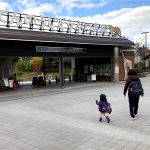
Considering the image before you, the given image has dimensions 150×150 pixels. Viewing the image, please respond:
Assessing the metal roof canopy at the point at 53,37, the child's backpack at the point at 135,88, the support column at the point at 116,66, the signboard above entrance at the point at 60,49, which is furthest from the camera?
the support column at the point at 116,66

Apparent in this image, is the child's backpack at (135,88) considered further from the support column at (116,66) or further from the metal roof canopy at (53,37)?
the support column at (116,66)

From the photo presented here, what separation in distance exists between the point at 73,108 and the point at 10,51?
8.30 metres

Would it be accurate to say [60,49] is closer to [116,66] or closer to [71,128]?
[116,66]

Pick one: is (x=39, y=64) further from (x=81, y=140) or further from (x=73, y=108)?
(x=81, y=140)

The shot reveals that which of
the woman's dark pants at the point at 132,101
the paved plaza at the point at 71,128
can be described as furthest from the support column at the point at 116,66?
the woman's dark pants at the point at 132,101

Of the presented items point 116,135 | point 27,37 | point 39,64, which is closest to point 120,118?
point 116,135

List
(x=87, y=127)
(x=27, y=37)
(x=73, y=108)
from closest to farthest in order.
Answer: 1. (x=87, y=127)
2. (x=73, y=108)
3. (x=27, y=37)

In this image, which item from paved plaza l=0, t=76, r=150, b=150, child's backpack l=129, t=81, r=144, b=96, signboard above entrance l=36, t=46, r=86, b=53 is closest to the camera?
paved plaza l=0, t=76, r=150, b=150

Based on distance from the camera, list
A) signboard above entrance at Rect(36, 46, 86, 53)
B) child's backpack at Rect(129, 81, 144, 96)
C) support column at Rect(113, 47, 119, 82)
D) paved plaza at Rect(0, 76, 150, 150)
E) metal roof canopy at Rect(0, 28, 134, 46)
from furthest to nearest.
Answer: support column at Rect(113, 47, 119, 82) < signboard above entrance at Rect(36, 46, 86, 53) < metal roof canopy at Rect(0, 28, 134, 46) < child's backpack at Rect(129, 81, 144, 96) < paved plaza at Rect(0, 76, 150, 150)

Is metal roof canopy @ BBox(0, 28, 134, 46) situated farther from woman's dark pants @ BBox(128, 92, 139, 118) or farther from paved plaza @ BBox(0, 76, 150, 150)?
woman's dark pants @ BBox(128, 92, 139, 118)

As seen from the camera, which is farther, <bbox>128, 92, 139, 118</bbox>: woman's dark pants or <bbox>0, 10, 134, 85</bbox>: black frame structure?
<bbox>0, 10, 134, 85</bbox>: black frame structure

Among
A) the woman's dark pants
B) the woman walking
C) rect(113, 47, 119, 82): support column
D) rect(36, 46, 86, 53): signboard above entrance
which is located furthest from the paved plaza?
rect(113, 47, 119, 82): support column

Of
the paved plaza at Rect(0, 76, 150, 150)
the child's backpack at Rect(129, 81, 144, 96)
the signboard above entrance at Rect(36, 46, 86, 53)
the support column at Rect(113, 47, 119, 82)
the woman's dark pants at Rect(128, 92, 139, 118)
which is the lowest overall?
the paved plaza at Rect(0, 76, 150, 150)

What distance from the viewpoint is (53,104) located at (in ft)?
51.5
